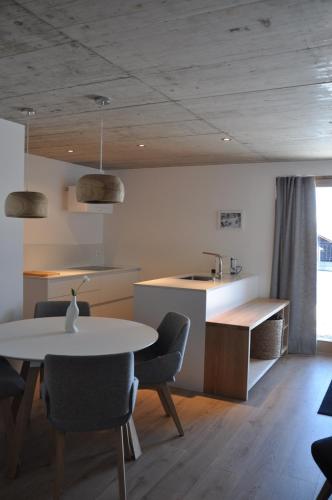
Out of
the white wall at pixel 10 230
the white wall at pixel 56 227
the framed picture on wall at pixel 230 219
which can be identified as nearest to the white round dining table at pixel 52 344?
the white wall at pixel 10 230

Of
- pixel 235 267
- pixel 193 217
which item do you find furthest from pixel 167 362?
pixel 193 217

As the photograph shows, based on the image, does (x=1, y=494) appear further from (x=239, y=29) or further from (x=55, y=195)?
(x=55, y=195)

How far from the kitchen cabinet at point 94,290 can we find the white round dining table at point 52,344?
1595 mm

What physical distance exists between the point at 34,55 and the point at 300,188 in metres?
3.91

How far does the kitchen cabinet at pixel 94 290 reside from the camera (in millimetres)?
5023

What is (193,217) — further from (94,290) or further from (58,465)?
(58,465)

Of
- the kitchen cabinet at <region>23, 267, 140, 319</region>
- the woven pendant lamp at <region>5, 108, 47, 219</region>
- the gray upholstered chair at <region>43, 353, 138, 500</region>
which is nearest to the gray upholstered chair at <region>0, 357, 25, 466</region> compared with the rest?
the gray upholstered chair at <region>43, 353, 138, 500</region>

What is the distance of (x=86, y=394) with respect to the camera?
7.61 ft

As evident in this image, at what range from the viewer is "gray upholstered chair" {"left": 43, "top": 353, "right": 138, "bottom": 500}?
2.28 m

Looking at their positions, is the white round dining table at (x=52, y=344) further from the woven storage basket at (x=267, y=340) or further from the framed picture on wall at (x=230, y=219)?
the framed picture on wall at (x=230, y=219)

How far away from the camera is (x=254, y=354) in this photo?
515 centimetres

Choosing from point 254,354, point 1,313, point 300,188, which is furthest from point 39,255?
point 300,188

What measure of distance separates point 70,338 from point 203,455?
117cm

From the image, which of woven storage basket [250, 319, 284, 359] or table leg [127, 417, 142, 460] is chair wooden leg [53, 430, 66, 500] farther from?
woven storage basket [250, 319, 284, 359]
